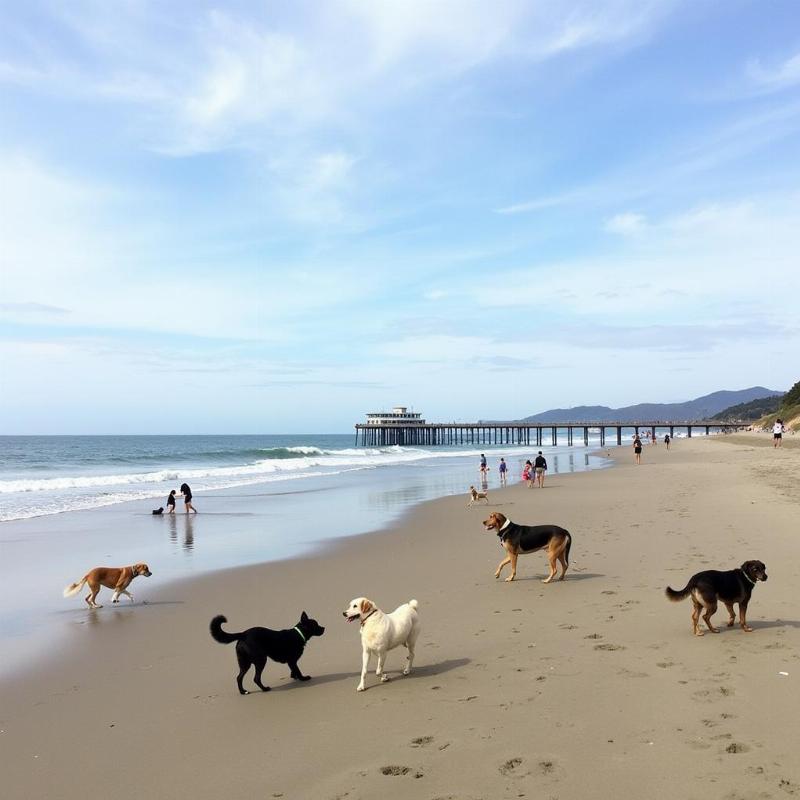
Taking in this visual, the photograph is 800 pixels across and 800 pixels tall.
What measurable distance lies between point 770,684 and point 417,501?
1670 cm

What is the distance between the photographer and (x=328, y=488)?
90.9 ft

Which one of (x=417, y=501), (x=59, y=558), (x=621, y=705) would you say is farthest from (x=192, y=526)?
(x=621, y=705)

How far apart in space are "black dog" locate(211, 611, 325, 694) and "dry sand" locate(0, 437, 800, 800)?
0.57 ft

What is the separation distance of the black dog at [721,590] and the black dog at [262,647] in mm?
3438

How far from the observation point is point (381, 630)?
555 cm

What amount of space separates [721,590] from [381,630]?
3202 millimetres

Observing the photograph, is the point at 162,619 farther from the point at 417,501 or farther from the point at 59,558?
the point at 417,501

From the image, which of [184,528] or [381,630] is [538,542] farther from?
[184,528]

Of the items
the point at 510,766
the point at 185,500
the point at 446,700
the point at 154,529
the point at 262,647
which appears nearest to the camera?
the point at 510,766

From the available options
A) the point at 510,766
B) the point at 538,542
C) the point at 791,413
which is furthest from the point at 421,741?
the point at 791,413

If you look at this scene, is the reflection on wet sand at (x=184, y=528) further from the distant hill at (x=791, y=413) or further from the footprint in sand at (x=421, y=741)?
the distant hill at (x=791, y=413)

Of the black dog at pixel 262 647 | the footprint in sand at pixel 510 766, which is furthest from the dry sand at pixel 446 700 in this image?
the black dog at pixel 262 647

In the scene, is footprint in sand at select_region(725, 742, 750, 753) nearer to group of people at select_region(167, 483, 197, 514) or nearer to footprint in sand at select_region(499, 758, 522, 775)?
footprint in sand at select_region(499, 758, 522, 775)

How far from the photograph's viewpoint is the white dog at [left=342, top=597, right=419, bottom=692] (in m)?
5.54
